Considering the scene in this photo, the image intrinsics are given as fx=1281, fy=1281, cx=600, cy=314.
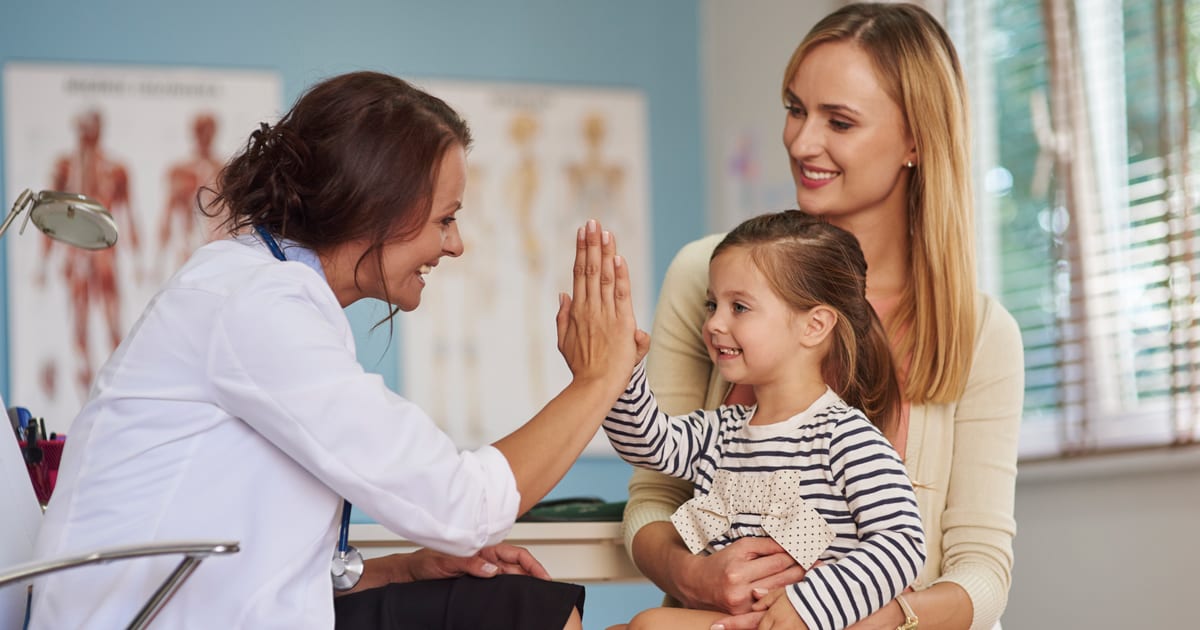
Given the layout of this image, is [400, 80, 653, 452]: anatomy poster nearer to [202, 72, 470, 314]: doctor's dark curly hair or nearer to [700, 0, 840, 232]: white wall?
[700, 0, 840, 232]: white wall

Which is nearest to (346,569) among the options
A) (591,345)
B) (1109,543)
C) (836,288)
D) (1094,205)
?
(591,345)

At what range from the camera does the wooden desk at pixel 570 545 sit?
5.86ft

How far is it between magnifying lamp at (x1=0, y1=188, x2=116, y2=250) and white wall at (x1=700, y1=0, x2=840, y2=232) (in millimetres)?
2332

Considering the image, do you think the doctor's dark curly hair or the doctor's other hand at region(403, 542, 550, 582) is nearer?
the doctor's dark curly hair

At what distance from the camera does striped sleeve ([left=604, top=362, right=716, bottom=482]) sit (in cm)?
161

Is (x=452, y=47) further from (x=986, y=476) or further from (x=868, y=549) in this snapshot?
(x=868, y=549)

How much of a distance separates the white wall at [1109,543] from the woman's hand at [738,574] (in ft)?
4.00

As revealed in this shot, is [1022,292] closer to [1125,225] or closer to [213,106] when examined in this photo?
[1125,225]

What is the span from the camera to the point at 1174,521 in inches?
96.5

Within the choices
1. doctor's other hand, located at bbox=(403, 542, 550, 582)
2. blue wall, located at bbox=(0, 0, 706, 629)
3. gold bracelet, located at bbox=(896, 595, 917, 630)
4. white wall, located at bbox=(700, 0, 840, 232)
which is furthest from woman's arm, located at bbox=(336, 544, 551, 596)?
white wall, located at bbox=(700, 0, 840, 232)

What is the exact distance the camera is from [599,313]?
1.45 m

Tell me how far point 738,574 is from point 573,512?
0.45 meters

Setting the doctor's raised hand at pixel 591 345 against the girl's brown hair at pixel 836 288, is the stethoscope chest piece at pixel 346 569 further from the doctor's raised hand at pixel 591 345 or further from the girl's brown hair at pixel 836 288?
the girl's brown hair at pixel 836 288

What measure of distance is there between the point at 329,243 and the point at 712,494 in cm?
60
